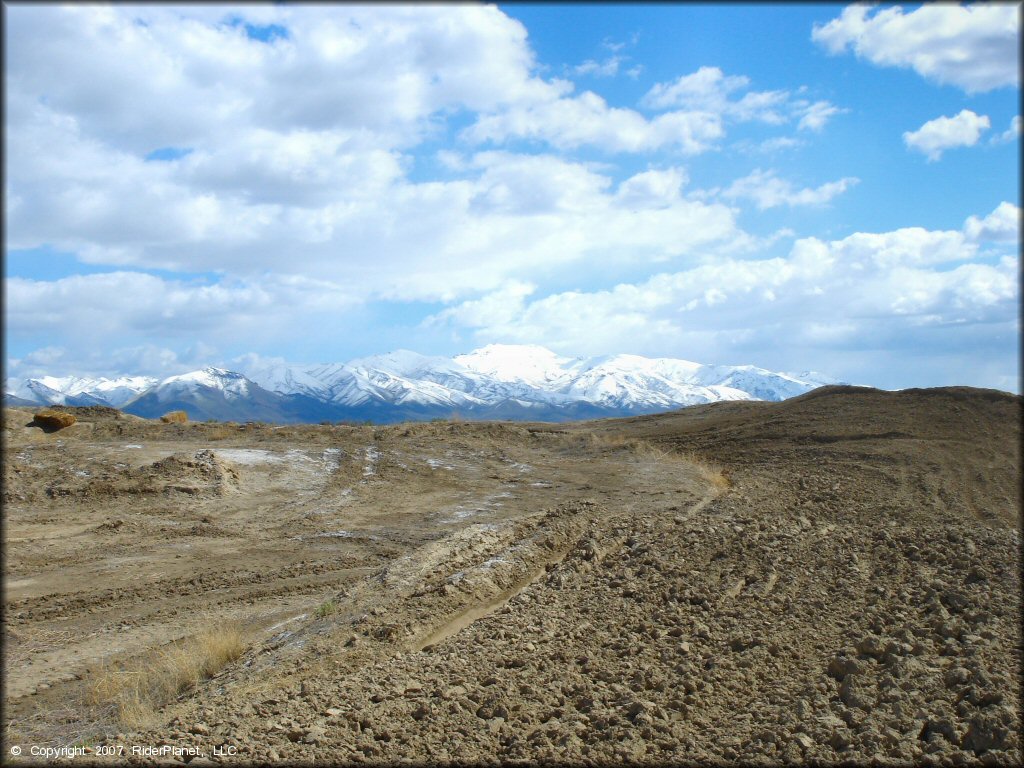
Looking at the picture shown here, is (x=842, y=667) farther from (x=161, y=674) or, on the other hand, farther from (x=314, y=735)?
(x=161, y=674)

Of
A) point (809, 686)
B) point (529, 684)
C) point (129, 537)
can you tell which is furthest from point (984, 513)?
point (129, 537)

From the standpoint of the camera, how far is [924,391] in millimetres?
28266

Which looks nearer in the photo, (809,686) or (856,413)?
(809,686)

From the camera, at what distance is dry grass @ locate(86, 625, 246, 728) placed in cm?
659

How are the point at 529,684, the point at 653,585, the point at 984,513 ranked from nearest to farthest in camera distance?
1. the point at 529,684
2. the point at 653,585
3. the point at 984,513

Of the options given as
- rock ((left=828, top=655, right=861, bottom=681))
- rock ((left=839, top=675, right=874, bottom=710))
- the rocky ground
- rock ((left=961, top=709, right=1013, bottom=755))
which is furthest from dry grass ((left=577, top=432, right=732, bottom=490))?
rock ((left=961, top=709, right=1013, bottom=755))

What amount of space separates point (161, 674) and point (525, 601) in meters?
4.09

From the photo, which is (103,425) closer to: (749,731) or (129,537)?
(129,537)

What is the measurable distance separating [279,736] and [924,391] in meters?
29.5

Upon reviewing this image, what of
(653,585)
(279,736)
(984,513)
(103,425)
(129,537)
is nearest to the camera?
(279,736)

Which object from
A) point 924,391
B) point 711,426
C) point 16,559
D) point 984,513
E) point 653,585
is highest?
point 924,391

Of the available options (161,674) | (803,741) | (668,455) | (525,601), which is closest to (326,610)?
(161,674)

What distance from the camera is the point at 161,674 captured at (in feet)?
23.5

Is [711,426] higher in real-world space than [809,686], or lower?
higher
